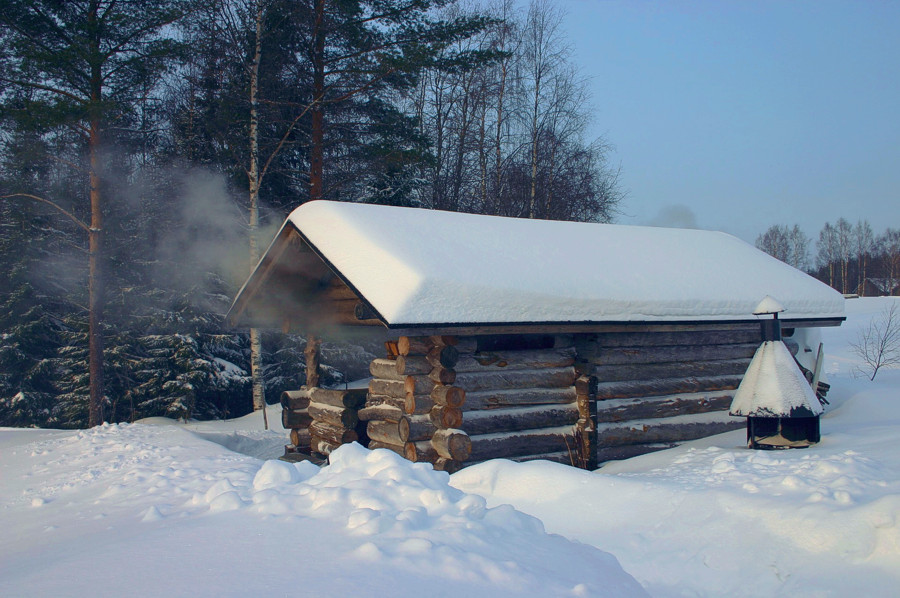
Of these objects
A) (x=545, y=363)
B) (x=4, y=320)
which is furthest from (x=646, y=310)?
(x=4, y=320)

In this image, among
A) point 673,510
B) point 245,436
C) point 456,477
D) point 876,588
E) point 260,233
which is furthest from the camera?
point 260,233

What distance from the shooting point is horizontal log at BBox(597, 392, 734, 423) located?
8074 millimetres

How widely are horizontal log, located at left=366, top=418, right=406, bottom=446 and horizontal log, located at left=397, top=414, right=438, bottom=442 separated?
5.1 inches

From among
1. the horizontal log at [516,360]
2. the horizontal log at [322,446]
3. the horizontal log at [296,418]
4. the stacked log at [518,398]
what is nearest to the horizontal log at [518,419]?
the stacked log at [518,398]

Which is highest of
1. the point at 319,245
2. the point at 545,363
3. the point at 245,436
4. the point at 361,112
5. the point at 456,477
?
the point at 361,112

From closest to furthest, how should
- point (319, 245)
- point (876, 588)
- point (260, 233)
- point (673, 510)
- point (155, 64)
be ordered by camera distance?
point (876, 588)
point (673, 510)
point (319, 245)
point (155, 64)
point (260, 233)

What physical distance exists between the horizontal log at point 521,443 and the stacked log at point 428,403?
0.38 m

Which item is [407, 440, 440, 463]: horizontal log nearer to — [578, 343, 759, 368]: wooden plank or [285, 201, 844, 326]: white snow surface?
[285, 201, 844, 326]: white snow surface

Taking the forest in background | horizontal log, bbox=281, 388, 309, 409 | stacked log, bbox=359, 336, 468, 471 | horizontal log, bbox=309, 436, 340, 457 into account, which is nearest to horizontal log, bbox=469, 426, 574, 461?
stacked log, bbox=359, 336, 468, 471

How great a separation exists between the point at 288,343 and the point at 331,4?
985cm

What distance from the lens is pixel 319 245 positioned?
7.57 m

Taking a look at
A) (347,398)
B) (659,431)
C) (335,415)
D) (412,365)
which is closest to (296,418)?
(335,415)

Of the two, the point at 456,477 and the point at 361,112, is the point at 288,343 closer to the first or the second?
the point at 361,112

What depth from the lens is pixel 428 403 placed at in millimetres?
7090
